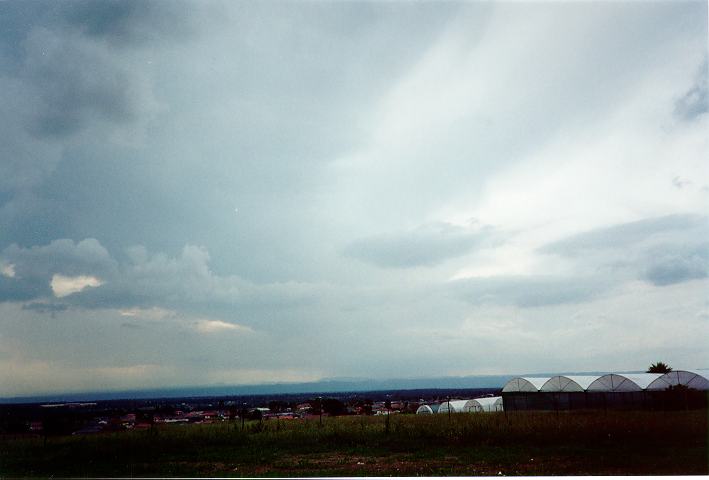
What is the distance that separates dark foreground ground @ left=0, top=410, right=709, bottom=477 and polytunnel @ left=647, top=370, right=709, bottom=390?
10.9m

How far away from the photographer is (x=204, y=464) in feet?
44.2

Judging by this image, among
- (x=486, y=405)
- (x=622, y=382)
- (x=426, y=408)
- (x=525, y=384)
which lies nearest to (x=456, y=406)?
(x=426, y=408)

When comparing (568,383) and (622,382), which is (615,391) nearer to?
(622,382)

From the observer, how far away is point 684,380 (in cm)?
2620

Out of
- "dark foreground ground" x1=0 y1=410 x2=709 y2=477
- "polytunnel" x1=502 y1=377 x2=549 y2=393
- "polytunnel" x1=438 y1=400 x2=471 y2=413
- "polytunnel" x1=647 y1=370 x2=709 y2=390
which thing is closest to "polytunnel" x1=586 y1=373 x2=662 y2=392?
"polytunnel" x1=647 y1=370 x2=709 y2=390

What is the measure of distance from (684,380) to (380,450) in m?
18.5

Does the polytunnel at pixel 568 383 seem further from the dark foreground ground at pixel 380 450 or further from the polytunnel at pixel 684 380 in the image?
the dark foreground ground at pixel 380 450

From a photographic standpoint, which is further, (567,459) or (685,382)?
(685,382)

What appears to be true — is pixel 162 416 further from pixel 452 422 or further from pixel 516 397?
pixel 516 397

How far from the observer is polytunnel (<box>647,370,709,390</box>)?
25.5 metres

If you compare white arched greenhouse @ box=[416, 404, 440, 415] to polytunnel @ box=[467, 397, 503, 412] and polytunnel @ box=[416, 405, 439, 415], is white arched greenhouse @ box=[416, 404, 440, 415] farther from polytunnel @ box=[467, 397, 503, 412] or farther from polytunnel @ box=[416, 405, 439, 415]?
polytunnel @ box=[467, 397, 503, 412]

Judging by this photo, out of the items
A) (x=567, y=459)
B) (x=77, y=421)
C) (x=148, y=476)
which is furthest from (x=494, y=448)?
(x=77, y=421)

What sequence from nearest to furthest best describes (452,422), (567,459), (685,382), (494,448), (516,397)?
1. (567,459)
2. (494,448)
3. (452,422)
4. (685,382)
5. (516,397)

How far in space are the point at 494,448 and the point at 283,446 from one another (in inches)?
235
